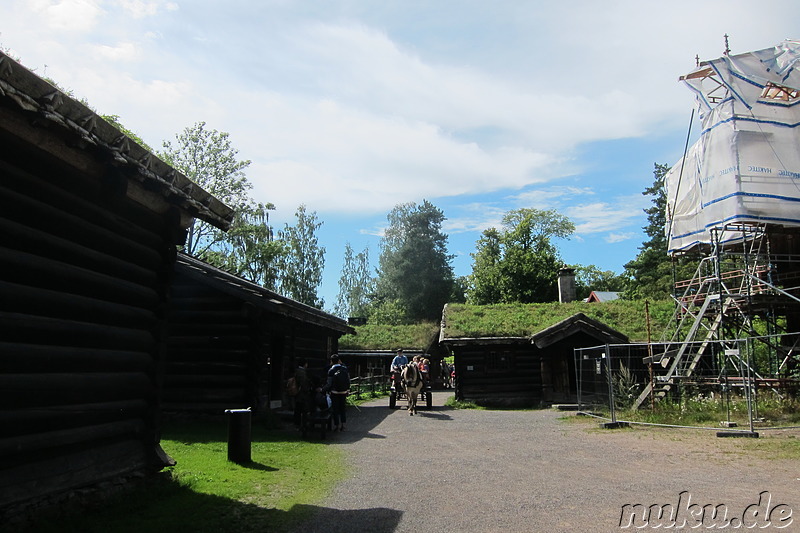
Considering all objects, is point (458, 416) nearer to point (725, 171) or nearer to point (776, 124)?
point (725, 171)

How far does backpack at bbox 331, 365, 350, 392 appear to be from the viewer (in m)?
14.0

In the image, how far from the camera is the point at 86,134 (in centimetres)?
526

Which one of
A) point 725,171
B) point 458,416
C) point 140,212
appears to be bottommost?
point 458,416

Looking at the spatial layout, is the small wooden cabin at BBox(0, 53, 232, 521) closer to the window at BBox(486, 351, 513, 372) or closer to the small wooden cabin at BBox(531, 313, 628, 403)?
the small wooden cabin at BBox(531, 313, 628, 403)

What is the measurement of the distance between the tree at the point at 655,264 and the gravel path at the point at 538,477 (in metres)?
39.1

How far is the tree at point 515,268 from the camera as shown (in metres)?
55.5

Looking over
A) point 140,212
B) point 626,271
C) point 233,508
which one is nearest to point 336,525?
point 233,508

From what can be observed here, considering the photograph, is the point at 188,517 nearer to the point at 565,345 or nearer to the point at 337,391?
the point at 337,391

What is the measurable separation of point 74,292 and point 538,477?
6.61 meters

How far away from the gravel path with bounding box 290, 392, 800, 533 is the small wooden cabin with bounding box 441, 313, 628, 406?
8.66 metres

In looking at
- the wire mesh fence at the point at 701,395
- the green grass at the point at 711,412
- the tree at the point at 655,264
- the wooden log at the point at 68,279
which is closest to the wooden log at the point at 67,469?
the wooden log at the point at 68,279

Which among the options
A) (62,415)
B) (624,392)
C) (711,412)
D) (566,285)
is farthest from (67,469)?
(566,285)

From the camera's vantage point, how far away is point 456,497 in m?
7.05

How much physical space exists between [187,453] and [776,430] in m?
12.3
